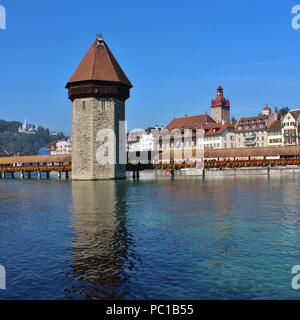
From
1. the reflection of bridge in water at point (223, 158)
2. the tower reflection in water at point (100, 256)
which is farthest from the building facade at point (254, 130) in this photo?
the tower reflection in water at point (100, 256)

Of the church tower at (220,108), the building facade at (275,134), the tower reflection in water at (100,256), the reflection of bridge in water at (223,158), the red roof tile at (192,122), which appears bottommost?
the tower reflection in water at (100,256)

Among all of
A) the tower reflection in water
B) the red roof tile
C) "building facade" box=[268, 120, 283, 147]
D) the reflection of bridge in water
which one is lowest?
the tower reflection in water

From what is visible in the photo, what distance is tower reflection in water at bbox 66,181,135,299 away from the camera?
7324 mm

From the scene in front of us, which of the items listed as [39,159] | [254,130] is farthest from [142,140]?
[39,159]

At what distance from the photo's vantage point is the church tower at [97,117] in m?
41.0

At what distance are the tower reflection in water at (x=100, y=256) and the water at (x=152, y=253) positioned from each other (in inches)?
0.7

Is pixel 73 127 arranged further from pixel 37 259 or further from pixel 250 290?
pixel 250 290

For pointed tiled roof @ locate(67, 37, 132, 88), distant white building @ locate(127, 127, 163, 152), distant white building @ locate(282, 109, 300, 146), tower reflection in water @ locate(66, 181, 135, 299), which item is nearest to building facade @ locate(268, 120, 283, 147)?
distant white building @ locate(282, 109, 300, 146)

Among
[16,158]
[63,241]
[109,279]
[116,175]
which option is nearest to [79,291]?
[109,279]

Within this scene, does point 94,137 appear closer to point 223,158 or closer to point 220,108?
point 223,158

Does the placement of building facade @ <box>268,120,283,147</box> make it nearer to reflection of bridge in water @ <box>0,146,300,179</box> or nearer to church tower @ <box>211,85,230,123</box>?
reflection of bridge in water @ <box>0,146,300,179</box>

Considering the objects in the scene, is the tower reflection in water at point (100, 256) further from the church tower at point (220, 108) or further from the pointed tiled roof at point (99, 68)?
the church tower at point (220, 108)

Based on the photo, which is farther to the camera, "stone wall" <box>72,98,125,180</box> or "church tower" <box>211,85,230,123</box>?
"church tower" <box>211,85,230,123</box>
